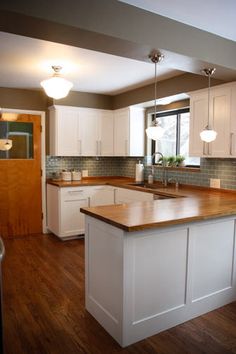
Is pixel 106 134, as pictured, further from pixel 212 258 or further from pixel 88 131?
pixel 212 258

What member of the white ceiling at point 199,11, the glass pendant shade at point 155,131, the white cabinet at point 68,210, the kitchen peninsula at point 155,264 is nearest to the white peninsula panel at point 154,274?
the kitchen peninsula at point 155,264

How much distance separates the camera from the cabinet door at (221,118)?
321 centimetres

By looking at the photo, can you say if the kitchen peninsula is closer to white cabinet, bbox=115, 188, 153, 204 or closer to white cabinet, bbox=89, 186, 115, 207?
white cabinet, bbox=115, 188, 153, 204

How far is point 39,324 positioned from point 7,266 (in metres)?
1.40

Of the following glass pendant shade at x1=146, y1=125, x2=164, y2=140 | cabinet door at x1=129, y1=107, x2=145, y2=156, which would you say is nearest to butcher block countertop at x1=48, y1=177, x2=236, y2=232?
glass pendant shade at x1=146, y1=125, x2=164, y2=140

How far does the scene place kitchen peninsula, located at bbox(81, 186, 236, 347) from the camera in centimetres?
205

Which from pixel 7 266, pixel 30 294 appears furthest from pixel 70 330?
pixel 7 266

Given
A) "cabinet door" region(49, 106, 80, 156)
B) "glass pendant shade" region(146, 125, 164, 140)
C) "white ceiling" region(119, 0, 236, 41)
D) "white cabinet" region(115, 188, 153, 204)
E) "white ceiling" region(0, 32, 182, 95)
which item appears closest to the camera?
"white ceiling" region(119, 0, 236, 41)

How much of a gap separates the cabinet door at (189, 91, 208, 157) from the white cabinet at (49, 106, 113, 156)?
191 centimetres

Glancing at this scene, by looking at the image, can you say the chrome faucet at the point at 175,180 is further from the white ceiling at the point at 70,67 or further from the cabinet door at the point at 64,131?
the cabinet door at the point at 64,131

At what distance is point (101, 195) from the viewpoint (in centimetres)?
477

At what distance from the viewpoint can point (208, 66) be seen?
2635 mm

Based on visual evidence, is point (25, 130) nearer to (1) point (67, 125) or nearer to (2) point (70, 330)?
(1) point (67, 125)

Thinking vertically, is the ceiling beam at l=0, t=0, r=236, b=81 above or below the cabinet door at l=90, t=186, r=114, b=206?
above
